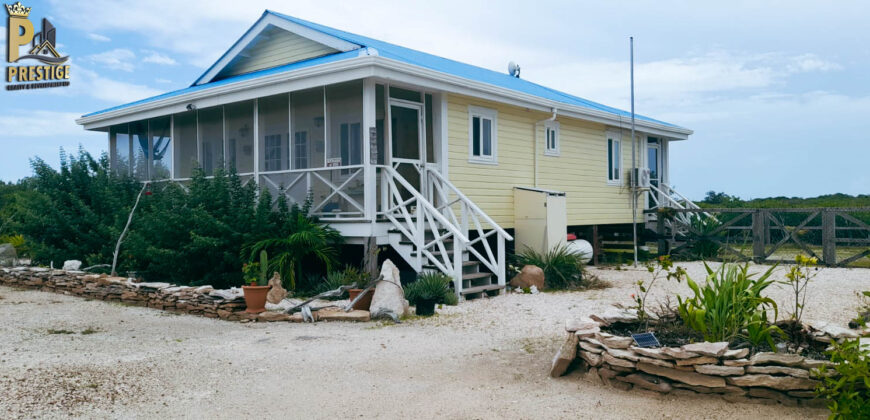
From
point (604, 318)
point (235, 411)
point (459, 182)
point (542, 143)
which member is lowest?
point (235, 411)

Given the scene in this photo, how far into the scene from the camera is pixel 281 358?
642 cm

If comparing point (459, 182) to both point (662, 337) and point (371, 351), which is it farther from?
point (662, 337)

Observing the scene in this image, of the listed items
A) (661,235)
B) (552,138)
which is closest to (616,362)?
(552,138)

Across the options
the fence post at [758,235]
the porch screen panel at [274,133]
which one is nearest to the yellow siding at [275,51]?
the porch screen panel at [274,133]

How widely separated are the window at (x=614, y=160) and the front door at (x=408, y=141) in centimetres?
681

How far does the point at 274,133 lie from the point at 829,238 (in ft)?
38.3

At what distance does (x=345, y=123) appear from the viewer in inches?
438

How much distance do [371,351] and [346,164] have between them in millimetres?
5047

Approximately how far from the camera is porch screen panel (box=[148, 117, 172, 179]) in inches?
578

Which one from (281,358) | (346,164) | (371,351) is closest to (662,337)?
(371,351)

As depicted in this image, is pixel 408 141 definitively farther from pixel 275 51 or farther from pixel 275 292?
pixel 275 51

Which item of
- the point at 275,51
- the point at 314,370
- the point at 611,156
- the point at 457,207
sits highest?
the point at 275,51

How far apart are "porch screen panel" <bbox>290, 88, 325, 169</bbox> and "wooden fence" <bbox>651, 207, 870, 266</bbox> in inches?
357

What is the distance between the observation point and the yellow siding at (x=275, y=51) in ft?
43.8
